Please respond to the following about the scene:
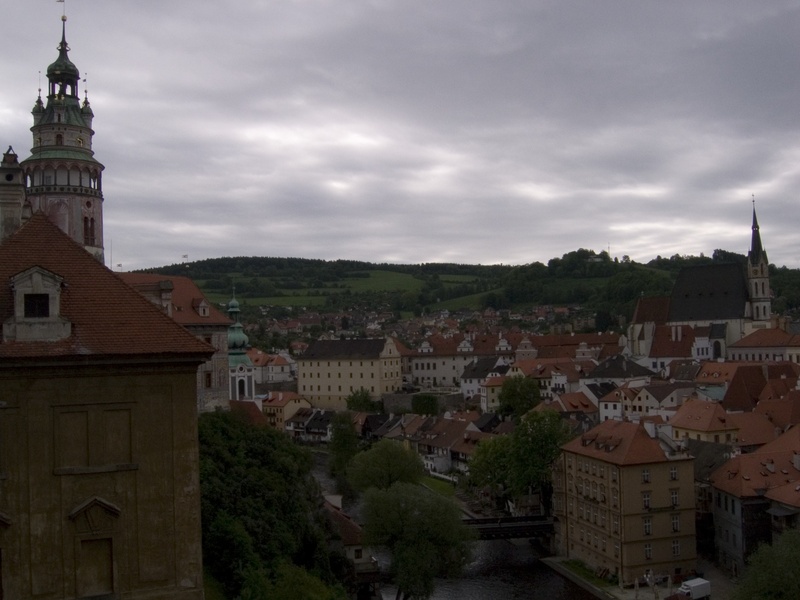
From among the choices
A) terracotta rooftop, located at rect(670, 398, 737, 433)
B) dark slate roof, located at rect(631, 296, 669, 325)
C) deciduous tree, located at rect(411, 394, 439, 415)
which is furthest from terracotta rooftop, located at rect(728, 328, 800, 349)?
terracotta rooftop, located at rect(670, 398, 737, 433)

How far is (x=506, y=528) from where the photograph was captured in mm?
41500

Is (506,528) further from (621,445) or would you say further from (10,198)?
(10,198)

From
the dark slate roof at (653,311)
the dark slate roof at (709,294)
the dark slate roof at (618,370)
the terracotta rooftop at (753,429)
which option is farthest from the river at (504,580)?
the dark slate roof at (653,311)

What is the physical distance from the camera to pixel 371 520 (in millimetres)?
33531

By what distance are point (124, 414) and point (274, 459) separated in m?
16.0

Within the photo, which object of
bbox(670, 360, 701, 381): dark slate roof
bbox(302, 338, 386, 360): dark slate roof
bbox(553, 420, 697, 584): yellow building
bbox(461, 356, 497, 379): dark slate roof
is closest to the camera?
bbox(553, 420, 697, 584): yellow building

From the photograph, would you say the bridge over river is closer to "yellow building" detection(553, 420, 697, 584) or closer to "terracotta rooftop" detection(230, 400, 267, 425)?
"yellow building" detection(553, 420, 697, 584)

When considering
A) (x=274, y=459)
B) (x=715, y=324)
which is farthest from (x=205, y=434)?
(x=715, y=324)

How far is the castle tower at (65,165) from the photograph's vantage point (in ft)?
122

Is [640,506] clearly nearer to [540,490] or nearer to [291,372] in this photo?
[540,490]

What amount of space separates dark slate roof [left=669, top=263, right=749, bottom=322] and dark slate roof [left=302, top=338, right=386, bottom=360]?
103ft

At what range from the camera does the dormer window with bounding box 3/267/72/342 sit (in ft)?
36.8

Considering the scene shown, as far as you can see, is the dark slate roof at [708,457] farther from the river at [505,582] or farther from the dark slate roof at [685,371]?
the dark slate roof at [685,371]

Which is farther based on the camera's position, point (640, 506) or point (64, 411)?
point (640, 506)
